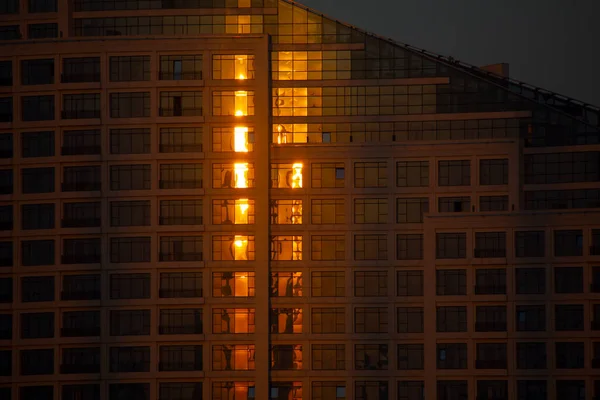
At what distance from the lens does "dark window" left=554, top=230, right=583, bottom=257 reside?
76.1 metres

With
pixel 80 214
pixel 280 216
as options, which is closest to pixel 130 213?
pixel 80 214

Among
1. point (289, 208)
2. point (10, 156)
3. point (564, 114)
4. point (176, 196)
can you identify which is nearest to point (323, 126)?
point (289, 208)

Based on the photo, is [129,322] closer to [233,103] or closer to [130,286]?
[130,286]

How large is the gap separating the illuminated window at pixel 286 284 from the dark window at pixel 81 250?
455 inches

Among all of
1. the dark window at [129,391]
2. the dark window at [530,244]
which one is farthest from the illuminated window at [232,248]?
the dark window at [530,244]

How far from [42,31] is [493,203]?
32.3 metres

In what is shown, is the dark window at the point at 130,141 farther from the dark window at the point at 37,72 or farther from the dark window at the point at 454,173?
the dark window at the point at 454,173

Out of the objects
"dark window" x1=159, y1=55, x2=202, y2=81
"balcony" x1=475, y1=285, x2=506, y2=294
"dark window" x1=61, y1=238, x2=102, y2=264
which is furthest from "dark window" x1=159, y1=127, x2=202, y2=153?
"balcony" x1=475, y1=285, x2=506, y2=294

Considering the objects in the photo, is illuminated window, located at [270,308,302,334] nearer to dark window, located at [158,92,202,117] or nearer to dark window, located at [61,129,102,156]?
dark window, located at [158,92,202,117]

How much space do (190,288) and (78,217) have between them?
8.68m

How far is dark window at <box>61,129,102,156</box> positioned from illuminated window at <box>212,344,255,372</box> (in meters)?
15.3

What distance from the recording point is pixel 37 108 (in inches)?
3125

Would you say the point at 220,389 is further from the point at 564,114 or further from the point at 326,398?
the point at 564,114

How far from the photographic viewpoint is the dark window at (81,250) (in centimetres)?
7812
